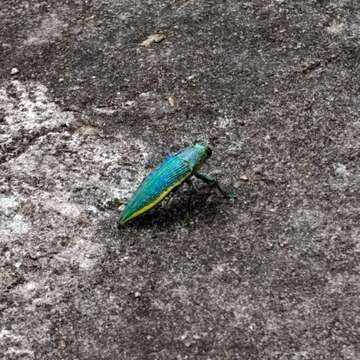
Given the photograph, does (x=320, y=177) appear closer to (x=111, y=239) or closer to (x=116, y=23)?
(x=111, y=239)

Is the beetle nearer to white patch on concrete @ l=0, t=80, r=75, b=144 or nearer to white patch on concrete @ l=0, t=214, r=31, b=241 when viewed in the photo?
white patch on concrete @ l=0, t=214, r=31, b=241

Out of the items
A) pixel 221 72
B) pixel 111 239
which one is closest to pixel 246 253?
pixel 111 239

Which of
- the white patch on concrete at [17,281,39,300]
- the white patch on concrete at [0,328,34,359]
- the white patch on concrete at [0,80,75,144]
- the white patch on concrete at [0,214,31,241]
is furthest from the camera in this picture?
the white patch on concrete at [0,80,75,144]

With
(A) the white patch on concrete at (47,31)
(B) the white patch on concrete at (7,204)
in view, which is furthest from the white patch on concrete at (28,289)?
(A) the white patch on concrete at (47,31)

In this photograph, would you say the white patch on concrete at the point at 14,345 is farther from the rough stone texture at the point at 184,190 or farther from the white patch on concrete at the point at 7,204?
the white patch on concrete at the point at 7,204

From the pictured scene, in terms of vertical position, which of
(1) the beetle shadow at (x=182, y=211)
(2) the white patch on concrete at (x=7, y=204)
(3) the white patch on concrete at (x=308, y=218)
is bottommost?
(3) the white patch on concrete at (x=308, y=218)

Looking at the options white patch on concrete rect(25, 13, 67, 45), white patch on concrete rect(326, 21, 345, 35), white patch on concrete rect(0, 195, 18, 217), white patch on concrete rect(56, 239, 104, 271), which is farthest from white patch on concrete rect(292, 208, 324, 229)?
white patch on concrete rect(25, 13, 67, 45)
